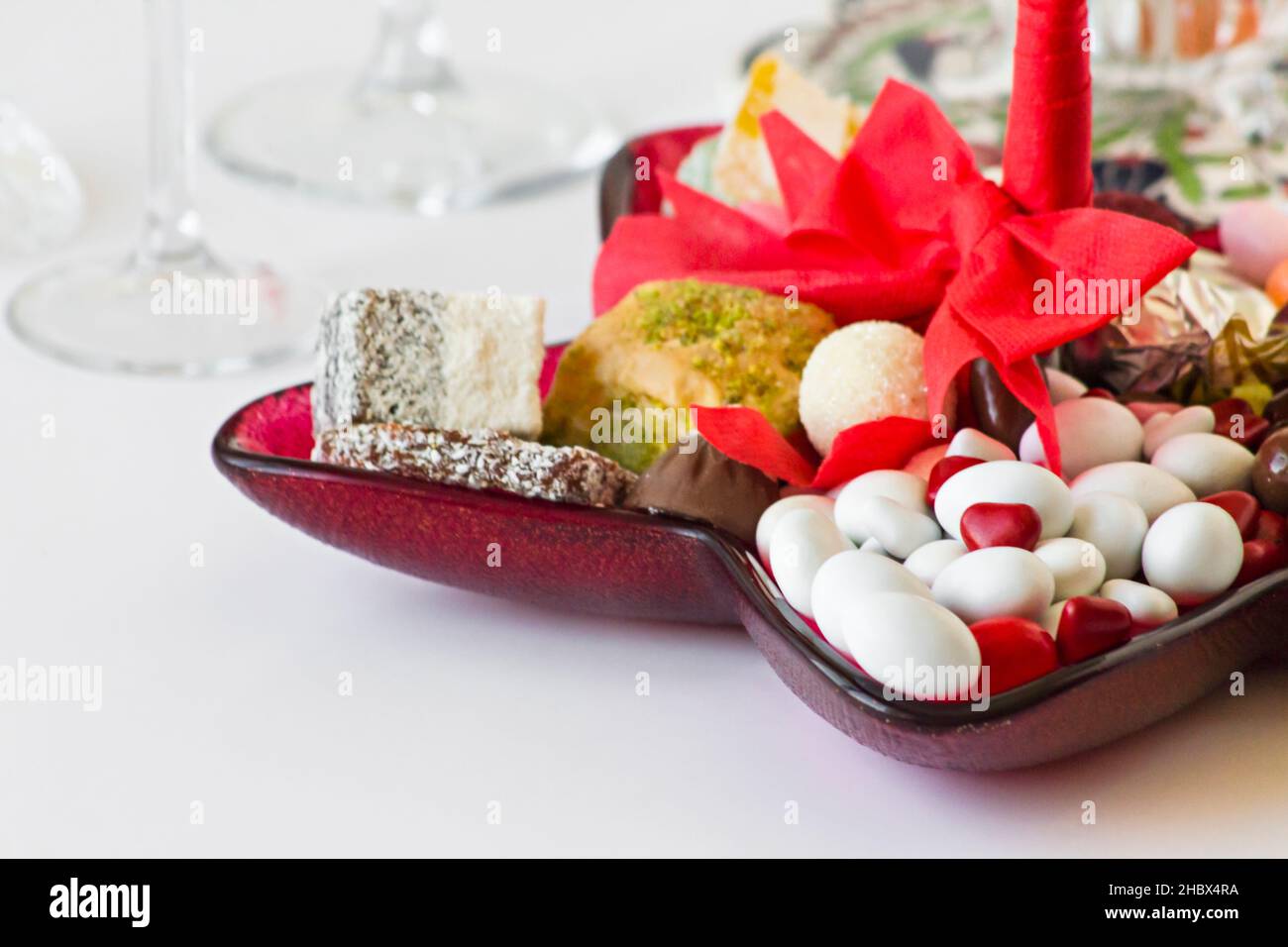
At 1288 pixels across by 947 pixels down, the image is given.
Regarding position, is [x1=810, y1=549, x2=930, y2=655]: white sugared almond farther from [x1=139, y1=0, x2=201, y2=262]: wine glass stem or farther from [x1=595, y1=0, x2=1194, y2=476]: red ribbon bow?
[x1=139, y1=0, x2=201, y2=262]: wine glass stem

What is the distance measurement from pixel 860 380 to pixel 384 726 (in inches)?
7.5

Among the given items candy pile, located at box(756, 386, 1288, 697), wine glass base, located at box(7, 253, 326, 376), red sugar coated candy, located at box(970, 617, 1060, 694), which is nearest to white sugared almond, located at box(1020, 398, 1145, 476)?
candy pile, located at box(756, 386, 1288, 697)

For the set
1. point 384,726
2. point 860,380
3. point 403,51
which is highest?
point 403,51

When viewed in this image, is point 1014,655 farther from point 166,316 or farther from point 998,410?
point 166,316

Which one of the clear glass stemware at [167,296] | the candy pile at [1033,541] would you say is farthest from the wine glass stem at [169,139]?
the candy pile at [1033,541]

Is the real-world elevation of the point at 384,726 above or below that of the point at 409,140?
below

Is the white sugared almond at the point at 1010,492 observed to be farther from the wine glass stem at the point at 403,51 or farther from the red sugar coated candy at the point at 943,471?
the wine glass stem at the point at 403,51

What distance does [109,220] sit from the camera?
97 cm

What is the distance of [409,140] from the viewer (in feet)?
3.49

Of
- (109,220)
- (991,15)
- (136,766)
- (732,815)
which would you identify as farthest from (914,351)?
(991,15)

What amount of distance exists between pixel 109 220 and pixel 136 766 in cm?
51

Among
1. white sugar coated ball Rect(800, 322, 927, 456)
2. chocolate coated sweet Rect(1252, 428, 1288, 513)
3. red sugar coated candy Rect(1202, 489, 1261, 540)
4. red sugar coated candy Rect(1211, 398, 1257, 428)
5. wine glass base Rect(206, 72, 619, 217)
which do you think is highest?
→ wine glass base Rect(206, 72, 619, 217)

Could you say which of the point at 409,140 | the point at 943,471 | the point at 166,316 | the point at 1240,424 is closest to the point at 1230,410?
the point at 1240,424

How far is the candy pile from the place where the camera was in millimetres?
484
